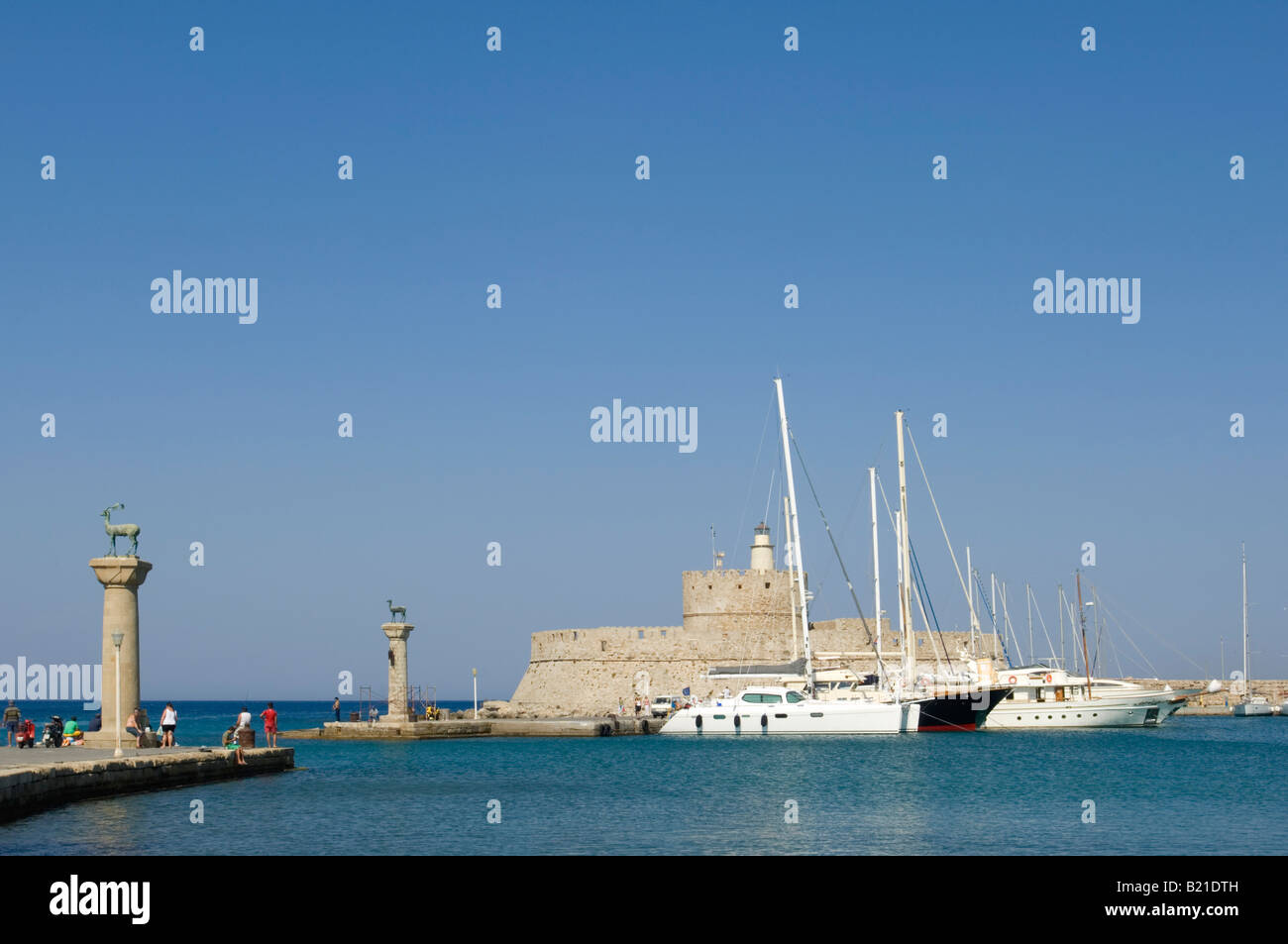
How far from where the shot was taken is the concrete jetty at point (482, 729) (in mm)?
44438

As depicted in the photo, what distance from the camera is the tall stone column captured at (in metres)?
41.2

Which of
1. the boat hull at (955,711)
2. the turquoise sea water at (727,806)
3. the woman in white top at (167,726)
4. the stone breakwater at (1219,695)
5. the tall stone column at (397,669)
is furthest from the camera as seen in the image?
Result: the stone breakwater at (1219,695)

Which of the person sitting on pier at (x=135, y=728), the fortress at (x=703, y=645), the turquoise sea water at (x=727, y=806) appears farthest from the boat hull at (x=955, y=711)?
the person sitting on pier at (x=135, y=728)

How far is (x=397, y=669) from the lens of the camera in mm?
42719

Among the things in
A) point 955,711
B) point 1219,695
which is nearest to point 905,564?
point 955,711

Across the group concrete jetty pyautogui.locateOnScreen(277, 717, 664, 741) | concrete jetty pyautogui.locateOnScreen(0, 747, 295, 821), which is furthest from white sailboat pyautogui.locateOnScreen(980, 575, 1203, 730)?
concrete jetty pyautogui.locateOnScreen(0, 747, 295, 821)

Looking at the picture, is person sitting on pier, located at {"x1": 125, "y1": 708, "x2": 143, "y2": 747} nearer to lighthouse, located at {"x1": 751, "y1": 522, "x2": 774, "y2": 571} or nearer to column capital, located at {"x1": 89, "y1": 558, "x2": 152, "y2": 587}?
column capital, located at {"x1": 89, "y1": 558, "x2": 152, "y2": 587}

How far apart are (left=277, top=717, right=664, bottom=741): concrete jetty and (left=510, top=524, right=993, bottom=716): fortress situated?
3929mm

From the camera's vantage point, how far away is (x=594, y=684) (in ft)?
173

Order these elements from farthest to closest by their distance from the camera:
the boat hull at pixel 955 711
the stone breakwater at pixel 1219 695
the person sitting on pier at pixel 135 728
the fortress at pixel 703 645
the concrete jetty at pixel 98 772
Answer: the stone breakwater at pixel 1219 695
the fortress at pixel 703 645
the boat hull at pixel 955 711
the person sitting on pier at pixel 135 728
the concrete jetty at pixel 98 772

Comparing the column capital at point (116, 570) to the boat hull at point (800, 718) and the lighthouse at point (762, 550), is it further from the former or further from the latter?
the lighthouse at point (762, 550)

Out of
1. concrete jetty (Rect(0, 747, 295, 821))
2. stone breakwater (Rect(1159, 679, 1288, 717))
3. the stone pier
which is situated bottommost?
stone breakwater (Rect(1159, 679, 1288, 717))

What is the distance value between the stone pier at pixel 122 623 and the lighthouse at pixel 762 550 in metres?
32.7
